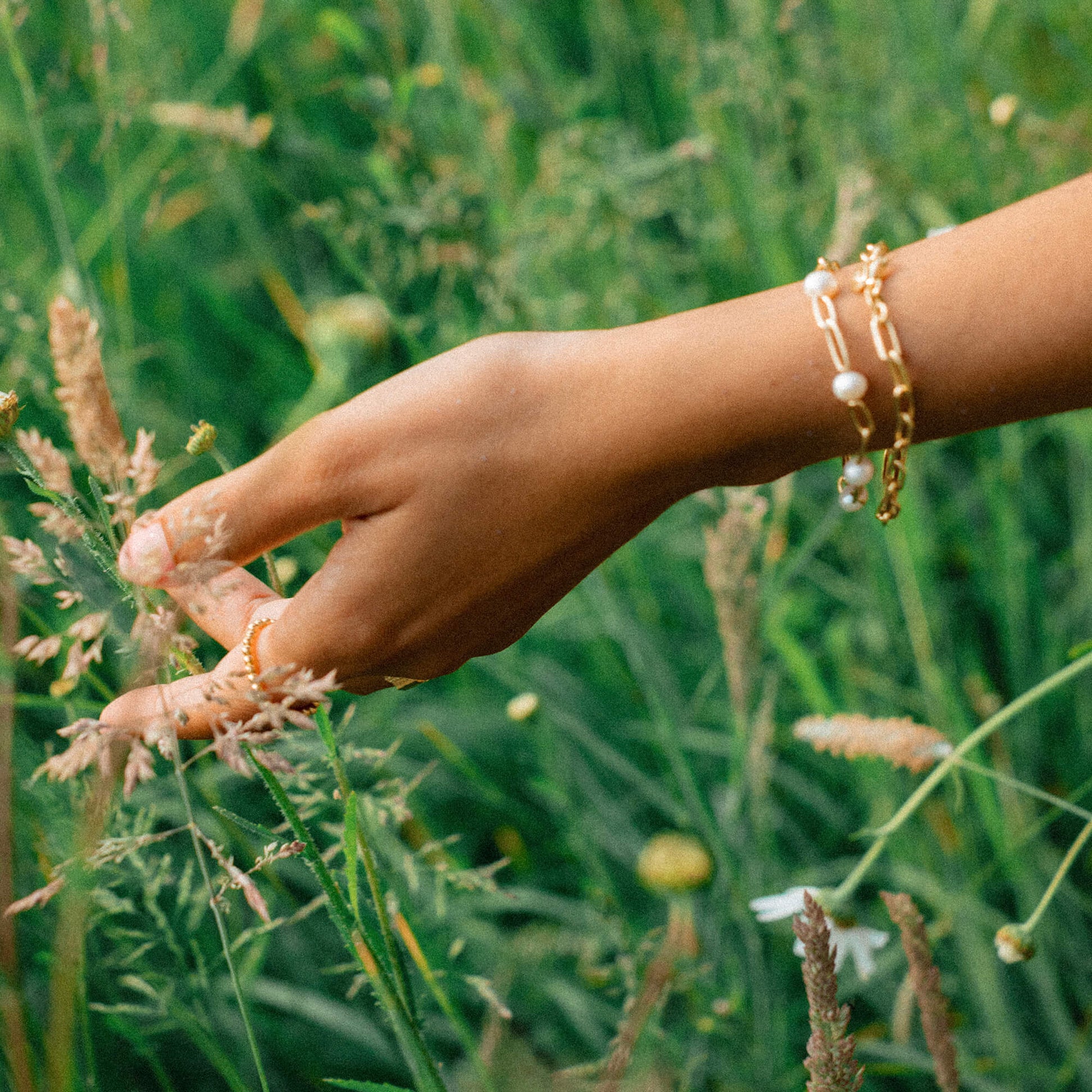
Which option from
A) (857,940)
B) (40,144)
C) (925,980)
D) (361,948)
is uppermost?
(40,144)

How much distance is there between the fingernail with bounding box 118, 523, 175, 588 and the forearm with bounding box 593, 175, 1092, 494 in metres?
0.22

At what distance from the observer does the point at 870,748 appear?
1.70 feet

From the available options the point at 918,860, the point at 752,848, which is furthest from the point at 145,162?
the point at 918,860

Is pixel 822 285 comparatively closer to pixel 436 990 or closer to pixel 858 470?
pixel 858 470

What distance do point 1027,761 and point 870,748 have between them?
1.64 feet

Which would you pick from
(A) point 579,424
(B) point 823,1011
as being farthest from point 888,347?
(B) point 823,1011

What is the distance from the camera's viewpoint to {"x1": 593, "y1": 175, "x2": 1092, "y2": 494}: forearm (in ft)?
1.42

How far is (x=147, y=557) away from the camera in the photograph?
1.08 ft

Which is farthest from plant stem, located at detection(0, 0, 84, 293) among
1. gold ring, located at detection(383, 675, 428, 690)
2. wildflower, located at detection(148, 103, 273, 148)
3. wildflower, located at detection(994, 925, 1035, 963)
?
wildflower, located at detection(994, 925, 1035, 963)

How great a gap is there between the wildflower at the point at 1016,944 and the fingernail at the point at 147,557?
46 cm

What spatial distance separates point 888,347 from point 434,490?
0.23 m

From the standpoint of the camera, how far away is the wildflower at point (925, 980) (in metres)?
0.44

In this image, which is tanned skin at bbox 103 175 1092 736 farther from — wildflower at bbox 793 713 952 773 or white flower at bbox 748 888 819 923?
white flower at bbox 748 888 819 923

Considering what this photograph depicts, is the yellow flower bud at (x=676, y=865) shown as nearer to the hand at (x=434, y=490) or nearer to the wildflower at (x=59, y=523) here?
the hand at (x=434, y=490)
